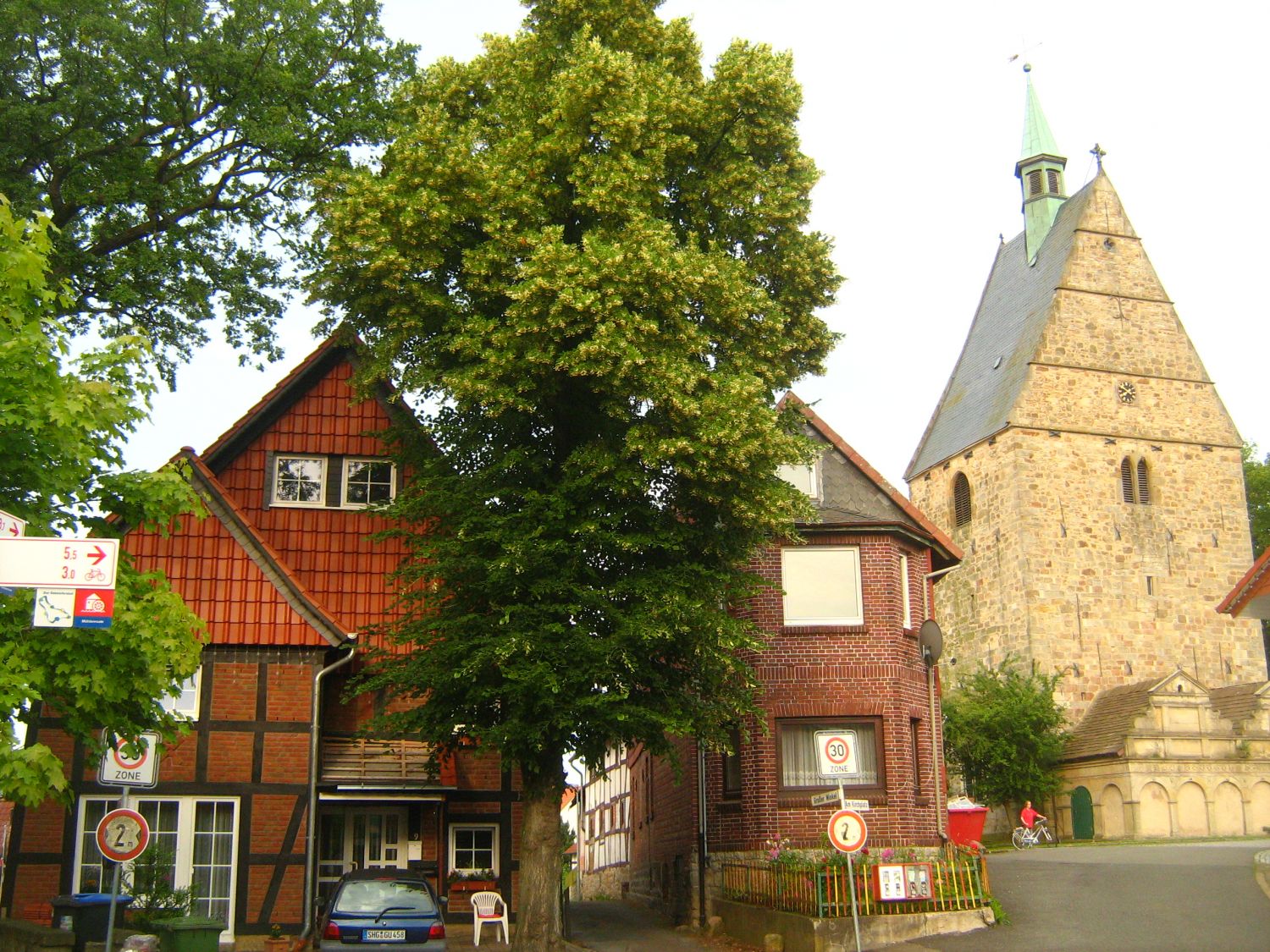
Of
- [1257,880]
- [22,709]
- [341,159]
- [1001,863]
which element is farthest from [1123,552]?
[22,709]

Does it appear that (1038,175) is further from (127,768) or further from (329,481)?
(127,768)

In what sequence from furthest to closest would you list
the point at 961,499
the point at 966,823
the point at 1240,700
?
the point at 961,499
the point at 1240,700
the point at 966,823

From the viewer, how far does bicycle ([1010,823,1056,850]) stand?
40469 mm

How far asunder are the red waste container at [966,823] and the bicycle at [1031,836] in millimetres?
15727

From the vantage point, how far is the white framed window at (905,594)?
24.2 m

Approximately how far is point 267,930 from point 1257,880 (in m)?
14.6

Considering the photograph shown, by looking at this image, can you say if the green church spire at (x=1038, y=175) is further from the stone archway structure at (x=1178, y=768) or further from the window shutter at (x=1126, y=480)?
the stone archway structure at (x=1178, y=768)

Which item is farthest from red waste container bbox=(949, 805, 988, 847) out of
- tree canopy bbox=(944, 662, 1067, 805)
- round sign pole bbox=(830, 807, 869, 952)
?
tree canopy bbox=(944, 662, 1067, 805)

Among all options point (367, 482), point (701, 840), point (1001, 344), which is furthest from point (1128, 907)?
point (1001, 344)

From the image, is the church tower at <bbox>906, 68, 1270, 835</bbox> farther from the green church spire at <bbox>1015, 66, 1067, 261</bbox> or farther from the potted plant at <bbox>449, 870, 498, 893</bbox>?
the potted plant at <bbox>449, 870, 498, 893</bbox>

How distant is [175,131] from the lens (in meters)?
23.1

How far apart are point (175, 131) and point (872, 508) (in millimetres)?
13636

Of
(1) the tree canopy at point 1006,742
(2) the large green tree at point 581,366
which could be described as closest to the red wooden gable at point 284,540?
(2) the large green tree at point 581,366

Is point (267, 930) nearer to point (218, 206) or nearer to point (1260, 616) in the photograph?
point (218, 206)
